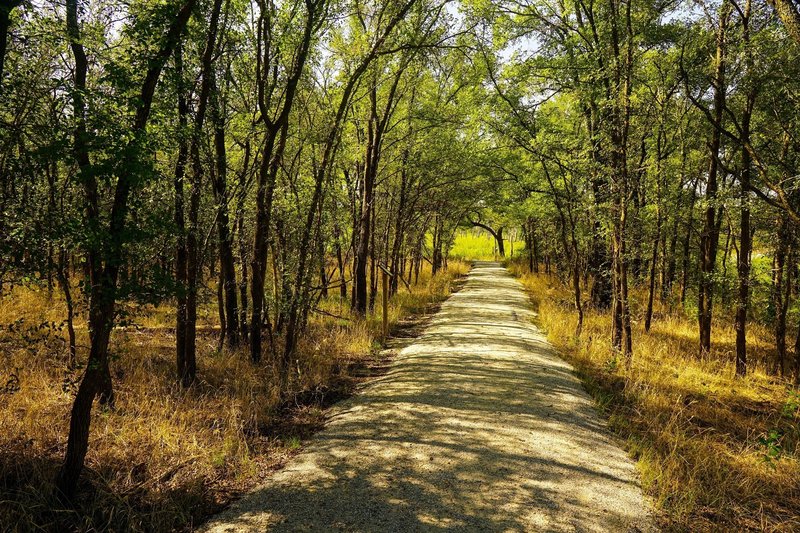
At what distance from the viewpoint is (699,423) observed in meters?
5.71

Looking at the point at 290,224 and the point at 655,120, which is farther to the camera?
the point at 655,120

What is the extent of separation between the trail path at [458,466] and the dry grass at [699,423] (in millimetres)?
353

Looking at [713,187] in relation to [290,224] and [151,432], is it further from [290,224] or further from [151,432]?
[151,432]

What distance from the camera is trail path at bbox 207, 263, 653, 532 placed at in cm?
334

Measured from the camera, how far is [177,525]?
3234mm

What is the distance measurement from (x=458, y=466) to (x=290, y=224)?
5.40 m

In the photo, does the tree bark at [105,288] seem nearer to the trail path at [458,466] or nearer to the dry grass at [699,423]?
the trail path at [458,466]

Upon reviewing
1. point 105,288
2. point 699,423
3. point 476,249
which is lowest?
point 699,423

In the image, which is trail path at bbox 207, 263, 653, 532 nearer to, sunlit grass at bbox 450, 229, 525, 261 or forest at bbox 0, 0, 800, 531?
forest at bbox 0, 0, 800, 531

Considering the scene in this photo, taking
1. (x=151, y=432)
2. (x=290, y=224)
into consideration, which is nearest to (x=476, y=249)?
(x=290, y=224)

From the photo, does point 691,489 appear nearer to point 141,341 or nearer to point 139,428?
point 139,428

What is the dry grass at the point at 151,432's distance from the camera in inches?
126

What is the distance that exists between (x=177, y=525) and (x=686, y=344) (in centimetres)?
1081

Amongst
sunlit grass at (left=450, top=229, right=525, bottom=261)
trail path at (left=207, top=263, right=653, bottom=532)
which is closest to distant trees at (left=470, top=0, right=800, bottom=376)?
trail path at (left=207, top=263, right=653, bottom=532)
